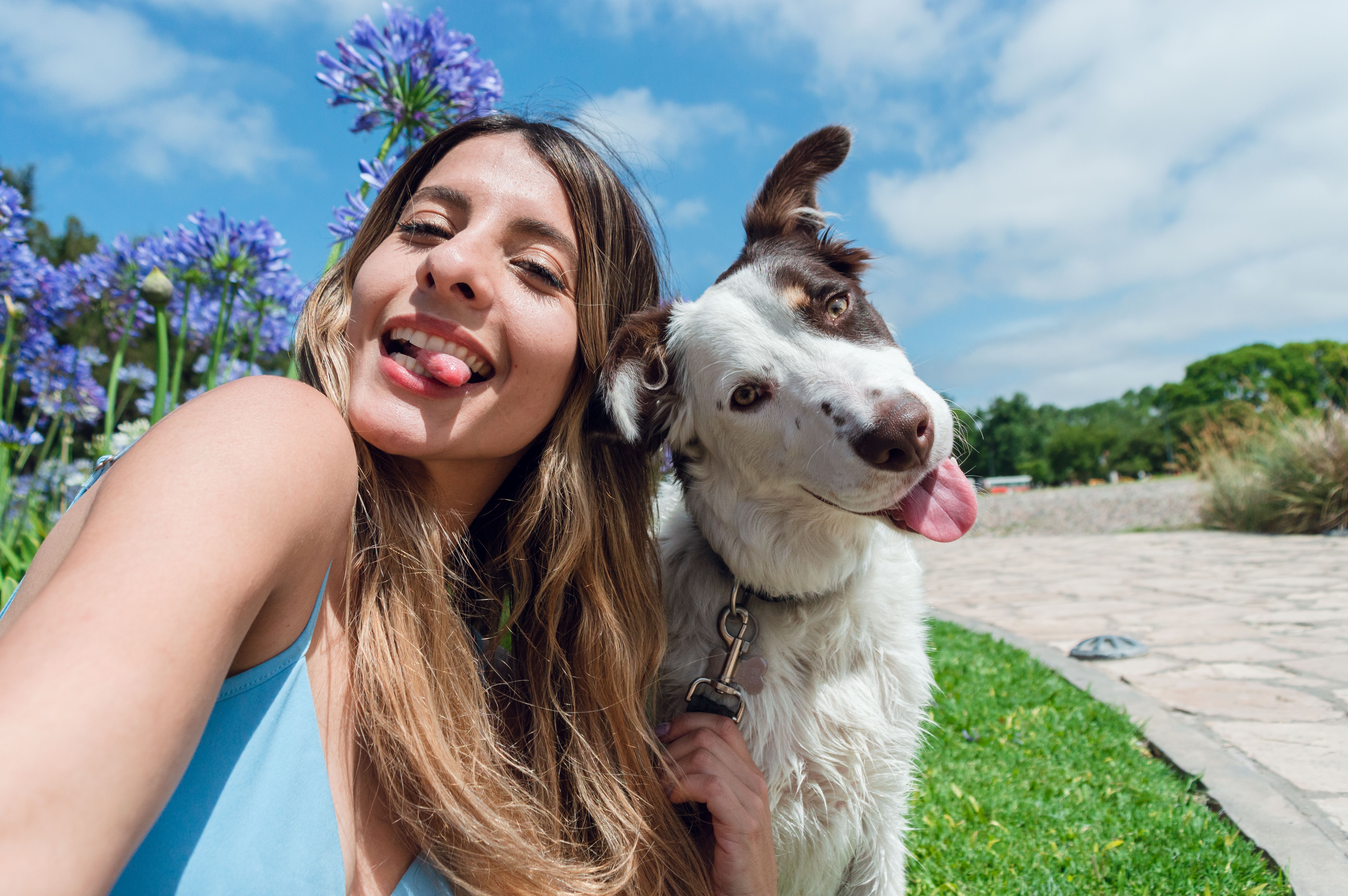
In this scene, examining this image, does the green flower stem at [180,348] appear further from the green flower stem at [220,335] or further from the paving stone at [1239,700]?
the paving stone at [1239,700]

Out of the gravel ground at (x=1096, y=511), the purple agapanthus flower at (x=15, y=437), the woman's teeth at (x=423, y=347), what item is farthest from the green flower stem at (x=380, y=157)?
the gravel ground at (x=1096, y=511)

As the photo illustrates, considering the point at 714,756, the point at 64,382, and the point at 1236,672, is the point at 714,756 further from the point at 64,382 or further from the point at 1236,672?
the point at 64,382

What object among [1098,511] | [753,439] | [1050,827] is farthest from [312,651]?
[1098,511]

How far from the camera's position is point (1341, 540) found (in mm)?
9648

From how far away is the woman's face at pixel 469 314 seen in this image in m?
1.61

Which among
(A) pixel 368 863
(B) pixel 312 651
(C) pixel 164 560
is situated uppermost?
(C) pixel 164 560

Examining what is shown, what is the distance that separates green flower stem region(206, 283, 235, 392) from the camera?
2885 millimetres

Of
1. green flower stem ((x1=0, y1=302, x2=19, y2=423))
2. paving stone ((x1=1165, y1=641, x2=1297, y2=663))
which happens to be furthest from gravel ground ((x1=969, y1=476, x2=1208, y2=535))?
green flower stem ((x1=0, y1=302, x2=19, y2=423))

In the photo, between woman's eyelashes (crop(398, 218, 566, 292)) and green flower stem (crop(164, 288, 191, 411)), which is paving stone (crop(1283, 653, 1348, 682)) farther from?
green flower stem (crop(164, 288, 191, 411))

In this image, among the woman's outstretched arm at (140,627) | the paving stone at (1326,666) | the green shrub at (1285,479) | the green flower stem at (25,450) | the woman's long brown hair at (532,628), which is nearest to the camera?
the woman's outstretched arm at (140,627)

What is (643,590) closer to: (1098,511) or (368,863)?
(368,863)

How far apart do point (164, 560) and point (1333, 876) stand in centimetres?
318

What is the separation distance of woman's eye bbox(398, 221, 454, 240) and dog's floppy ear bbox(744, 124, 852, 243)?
3.85ft

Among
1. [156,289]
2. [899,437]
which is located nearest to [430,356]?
[899,437]
